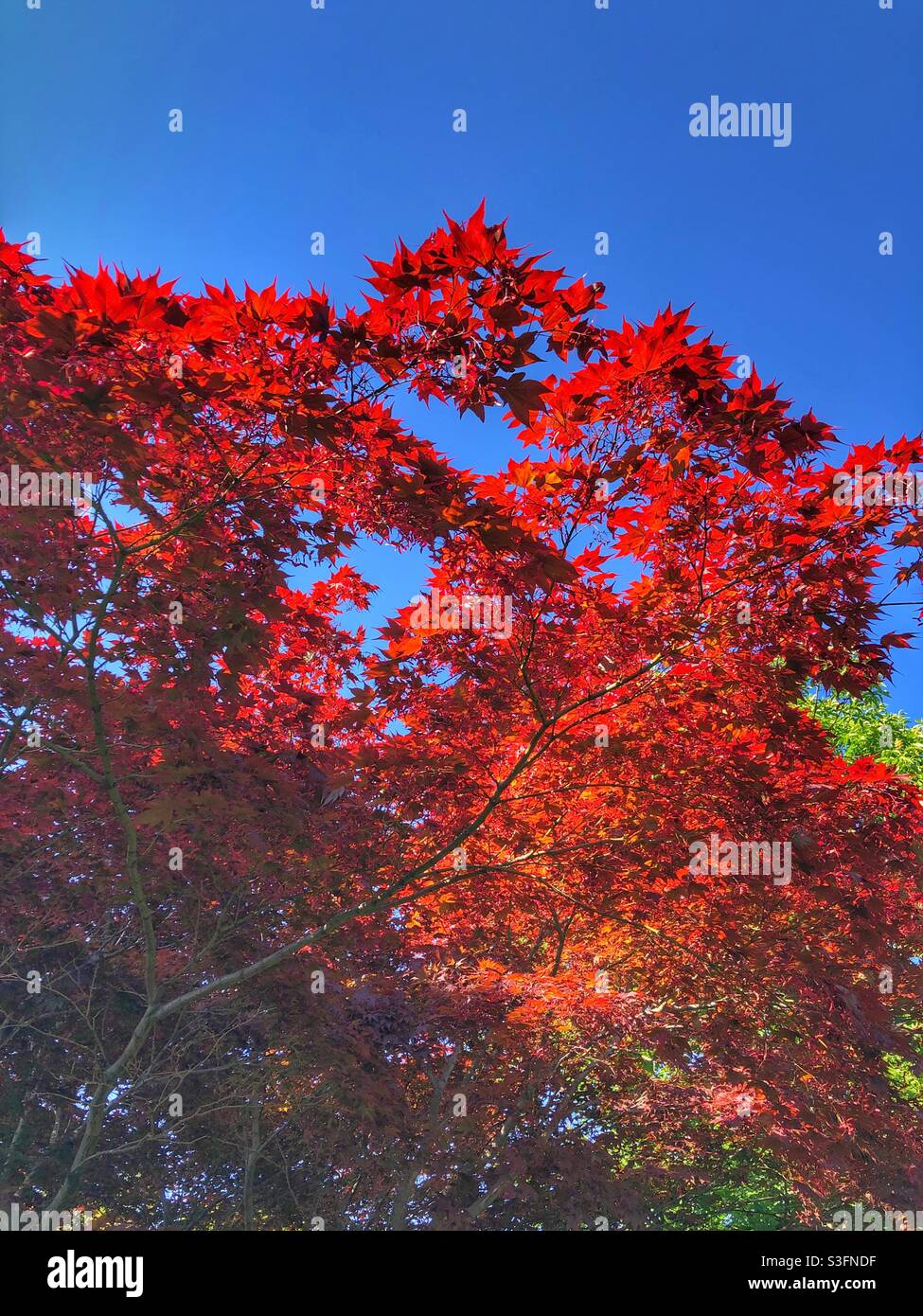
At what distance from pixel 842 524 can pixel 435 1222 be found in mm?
8339

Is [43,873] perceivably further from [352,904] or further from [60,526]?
[60,526]

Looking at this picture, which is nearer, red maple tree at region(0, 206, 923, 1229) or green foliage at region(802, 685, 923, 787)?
red maple tree at region(0, 206, 923, 1229)

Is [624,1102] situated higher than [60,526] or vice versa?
[60,526]

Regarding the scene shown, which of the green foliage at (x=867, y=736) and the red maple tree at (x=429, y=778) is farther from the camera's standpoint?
the green foliage at (x=867, y=736)

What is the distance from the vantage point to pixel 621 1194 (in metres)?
9.69

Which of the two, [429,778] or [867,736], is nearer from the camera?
[429,778]

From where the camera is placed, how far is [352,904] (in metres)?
7.13

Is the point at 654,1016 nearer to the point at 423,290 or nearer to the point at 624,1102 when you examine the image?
the point at 624,1102

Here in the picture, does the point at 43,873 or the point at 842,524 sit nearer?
the point at 842,524

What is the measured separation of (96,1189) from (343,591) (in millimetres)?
7012
